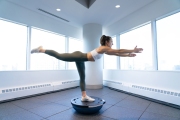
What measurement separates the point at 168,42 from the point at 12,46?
5041 millimetres

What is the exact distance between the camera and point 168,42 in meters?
3.13

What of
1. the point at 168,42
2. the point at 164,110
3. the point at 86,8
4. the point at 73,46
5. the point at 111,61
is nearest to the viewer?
the point at 164,110

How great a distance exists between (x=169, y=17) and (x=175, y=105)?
2.51 meters

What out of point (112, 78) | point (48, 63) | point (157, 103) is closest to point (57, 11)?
point (48, 63)

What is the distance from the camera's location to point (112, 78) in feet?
16.1

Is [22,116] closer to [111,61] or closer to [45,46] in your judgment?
[45,46]

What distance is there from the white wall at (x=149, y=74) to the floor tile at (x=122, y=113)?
117cm

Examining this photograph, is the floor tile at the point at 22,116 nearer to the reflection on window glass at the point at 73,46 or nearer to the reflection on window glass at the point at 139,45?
the reflection on window glass at the point at 73,46

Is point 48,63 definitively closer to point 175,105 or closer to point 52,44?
point 52,44

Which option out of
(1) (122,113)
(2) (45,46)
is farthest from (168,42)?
(2) (45,46)

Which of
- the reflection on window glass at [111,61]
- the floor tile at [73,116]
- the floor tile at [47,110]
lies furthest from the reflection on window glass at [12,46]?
the reflection on window glass at [111,61]

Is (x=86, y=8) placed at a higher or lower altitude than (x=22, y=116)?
higher

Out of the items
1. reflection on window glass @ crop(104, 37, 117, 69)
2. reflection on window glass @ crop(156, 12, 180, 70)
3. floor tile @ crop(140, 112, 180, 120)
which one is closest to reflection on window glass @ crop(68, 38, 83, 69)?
reflection on window glass @ crop(104, 37, 117, 69)

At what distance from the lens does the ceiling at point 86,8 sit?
11.4ft
